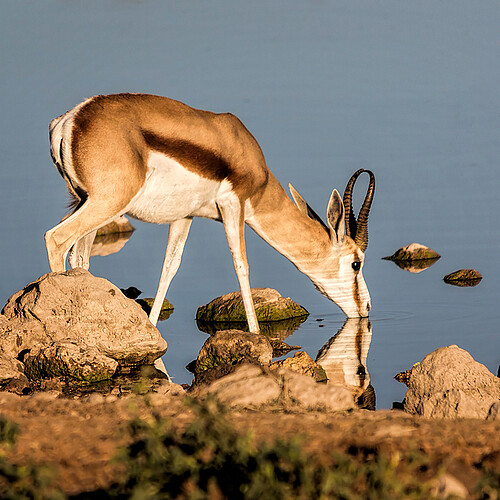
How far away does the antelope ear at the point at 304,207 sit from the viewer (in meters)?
11.4

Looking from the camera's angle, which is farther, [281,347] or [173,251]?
[173,251]

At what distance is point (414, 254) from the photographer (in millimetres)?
19344

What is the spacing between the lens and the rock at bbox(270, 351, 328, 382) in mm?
8352

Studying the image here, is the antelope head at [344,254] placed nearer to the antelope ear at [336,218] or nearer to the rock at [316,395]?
the antelope ear at [336,218]

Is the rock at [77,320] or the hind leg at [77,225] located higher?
the hind leg at [77,225]

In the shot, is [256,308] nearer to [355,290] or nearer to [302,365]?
[355,290]

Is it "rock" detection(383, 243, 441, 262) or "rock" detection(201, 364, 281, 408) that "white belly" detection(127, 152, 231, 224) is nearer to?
"rock" detection(201, 364, 281, 408)

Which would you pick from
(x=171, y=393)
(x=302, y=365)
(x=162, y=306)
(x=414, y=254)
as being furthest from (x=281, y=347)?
(x=414, y=254)

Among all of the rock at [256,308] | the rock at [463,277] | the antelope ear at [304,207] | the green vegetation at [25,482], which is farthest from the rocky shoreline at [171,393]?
the rock at [463,277]

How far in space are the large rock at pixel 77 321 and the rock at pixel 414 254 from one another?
11.4 m

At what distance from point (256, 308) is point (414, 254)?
27.0ft

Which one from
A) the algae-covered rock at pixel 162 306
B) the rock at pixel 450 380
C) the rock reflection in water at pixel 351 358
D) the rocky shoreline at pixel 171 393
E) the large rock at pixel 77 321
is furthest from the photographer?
the algae-covered rock at pixel 162 306

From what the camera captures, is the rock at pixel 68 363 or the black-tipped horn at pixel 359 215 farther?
the black-tipped horn at pixel 359 215

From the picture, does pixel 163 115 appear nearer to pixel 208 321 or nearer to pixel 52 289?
pixel 52 289
